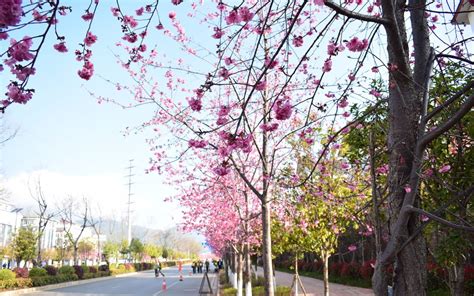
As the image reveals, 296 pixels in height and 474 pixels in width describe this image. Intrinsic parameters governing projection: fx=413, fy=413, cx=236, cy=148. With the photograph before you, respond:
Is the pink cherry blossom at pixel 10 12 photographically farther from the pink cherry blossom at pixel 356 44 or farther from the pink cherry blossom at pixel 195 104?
the pink cherry blossom at pixel 356 44

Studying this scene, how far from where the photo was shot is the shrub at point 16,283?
17.7 m

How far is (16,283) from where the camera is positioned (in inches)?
739

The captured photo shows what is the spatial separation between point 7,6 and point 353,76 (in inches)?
113

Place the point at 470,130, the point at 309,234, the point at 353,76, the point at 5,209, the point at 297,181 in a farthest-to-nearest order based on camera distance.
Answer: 1. the point at 5,209
2. the point at 309,234
3. the point at 297,181
4. the point at 470,130
5. the point at 353,76

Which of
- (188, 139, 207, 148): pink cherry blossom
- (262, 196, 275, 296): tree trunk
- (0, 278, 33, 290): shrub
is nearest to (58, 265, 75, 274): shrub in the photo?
(0, 278, 33, 290): shrub

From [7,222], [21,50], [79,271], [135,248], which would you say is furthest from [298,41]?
[7,222]

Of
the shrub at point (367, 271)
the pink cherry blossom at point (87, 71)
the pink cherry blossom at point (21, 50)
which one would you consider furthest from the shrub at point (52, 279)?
the pink cherry blossom at point (21, 50)

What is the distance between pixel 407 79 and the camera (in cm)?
325

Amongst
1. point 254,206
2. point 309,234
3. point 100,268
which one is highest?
point 254,206

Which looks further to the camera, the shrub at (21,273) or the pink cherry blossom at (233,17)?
the shrub at (21,273)

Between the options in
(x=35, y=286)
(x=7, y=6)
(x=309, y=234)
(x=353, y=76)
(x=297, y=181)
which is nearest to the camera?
(x=7, y=6)

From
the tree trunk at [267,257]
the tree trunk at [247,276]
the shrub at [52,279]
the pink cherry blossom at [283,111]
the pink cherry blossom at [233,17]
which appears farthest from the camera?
the shrub at [52,279]

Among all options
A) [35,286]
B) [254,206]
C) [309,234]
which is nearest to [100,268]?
[35,286]

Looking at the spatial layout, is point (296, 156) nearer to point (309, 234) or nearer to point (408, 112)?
point (309, 234)
